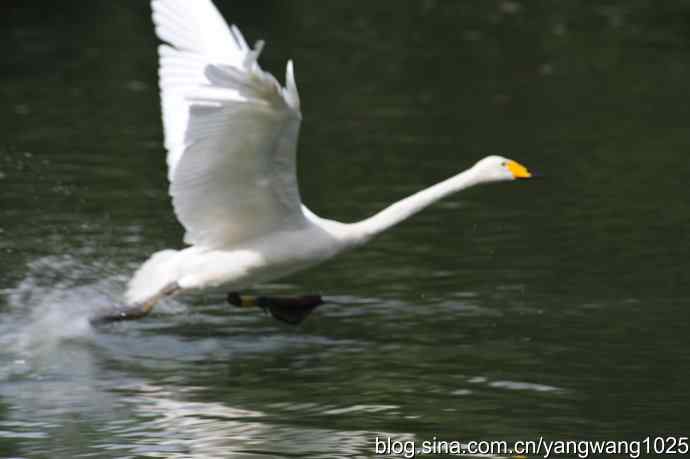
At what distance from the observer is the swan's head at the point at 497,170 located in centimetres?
1028

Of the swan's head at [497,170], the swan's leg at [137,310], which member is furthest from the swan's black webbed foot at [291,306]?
the swan's head at [497,170]

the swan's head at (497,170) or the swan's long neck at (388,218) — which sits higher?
the swan's head at (497,170)

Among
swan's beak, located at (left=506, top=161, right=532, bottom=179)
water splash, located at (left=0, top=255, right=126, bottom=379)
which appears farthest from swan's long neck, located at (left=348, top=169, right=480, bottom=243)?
water splash, located at (left=0, top=255, right=126, bottom=379)

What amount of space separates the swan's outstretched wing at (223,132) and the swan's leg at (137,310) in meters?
0.39

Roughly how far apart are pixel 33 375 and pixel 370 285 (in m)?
2.92

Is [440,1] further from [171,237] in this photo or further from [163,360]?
[163,360]

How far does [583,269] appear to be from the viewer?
12.0 meters

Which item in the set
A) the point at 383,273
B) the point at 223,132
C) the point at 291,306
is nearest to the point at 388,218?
the point at 291,306

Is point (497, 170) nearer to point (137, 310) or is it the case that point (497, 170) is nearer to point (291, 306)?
point (291, 306)

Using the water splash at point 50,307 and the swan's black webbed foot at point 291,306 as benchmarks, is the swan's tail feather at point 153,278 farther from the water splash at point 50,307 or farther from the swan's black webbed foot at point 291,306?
the swan's black webbed foot at point 291,306

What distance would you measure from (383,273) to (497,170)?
79.2 inches

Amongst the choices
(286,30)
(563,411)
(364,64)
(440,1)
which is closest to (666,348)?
(563,411)

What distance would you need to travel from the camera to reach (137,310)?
999cm

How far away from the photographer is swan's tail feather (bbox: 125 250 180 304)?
10.1 metres
